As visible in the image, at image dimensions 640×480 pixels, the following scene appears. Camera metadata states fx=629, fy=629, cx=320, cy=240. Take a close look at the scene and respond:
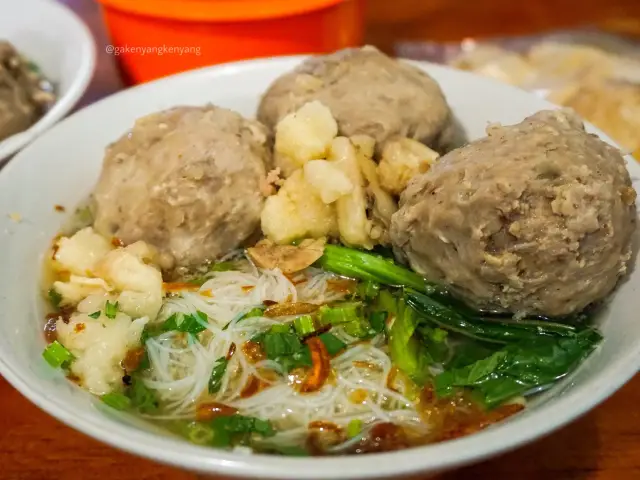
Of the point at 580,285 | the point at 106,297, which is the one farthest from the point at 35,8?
the point at 580,285

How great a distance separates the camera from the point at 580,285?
1200mm

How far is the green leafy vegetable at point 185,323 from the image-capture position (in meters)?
1.41

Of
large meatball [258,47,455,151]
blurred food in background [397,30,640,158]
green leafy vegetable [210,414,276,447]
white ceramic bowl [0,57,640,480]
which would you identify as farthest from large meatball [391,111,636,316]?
blurred food in background [397,30,640,158]

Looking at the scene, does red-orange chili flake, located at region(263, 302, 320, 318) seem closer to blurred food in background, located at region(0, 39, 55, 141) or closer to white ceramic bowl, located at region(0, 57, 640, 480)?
white ceramic bowl, located at region(0, 57, 640, 480)

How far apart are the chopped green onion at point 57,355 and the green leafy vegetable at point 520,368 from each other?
0.75 m

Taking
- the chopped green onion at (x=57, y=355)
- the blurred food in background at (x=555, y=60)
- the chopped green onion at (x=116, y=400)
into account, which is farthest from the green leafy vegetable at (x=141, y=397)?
the blurred food in background at (x=555, y=60)

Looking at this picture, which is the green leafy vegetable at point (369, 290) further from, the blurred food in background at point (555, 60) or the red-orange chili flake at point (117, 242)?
the blurred food in background at point (555, 60)

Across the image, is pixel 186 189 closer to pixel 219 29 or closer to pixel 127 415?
pixel 127 415

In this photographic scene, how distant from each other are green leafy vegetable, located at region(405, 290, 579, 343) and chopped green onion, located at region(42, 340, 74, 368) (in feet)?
2.35

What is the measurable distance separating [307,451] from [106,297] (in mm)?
582

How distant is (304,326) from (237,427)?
0.26 meters

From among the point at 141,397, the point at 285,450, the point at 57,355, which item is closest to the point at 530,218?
the point at 285,450

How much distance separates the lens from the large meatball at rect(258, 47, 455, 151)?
1.51 m

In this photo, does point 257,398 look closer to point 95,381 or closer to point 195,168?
point 95,381
